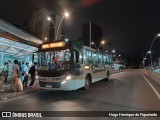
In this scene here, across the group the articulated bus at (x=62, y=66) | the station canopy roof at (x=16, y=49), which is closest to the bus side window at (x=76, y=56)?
the articulated bus at (x=62, y=66)

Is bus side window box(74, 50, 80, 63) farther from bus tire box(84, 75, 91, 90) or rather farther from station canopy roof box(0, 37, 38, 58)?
station canopy roof box(0, 37, 38, 58)

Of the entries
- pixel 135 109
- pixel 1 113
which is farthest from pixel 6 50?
pixel 135 109

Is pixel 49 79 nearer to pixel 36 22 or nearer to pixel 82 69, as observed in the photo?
pixel 82 69

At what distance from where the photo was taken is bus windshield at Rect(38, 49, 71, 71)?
35.3 feet

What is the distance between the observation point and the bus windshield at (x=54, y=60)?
35.3 feet

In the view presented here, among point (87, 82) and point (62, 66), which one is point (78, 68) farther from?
point (87, 82)

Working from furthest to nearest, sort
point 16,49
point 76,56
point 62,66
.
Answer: point 16,49 < point 76,56 < point 62,66

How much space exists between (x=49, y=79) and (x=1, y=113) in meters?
4.03

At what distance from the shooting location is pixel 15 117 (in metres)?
6.45

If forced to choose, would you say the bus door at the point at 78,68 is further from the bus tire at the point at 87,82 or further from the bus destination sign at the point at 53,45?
the bus tire at the point at 87,82

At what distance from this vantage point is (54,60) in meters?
11.1

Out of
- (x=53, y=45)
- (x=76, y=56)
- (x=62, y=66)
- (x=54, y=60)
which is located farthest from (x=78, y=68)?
(x=53, y=45)

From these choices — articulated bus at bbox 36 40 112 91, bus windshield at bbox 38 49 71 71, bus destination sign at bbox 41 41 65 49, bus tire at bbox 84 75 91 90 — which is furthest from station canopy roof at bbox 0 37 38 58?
bus tire at bbox 84 75 91 90

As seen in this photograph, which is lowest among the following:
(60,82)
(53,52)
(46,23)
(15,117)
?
(15,117)
